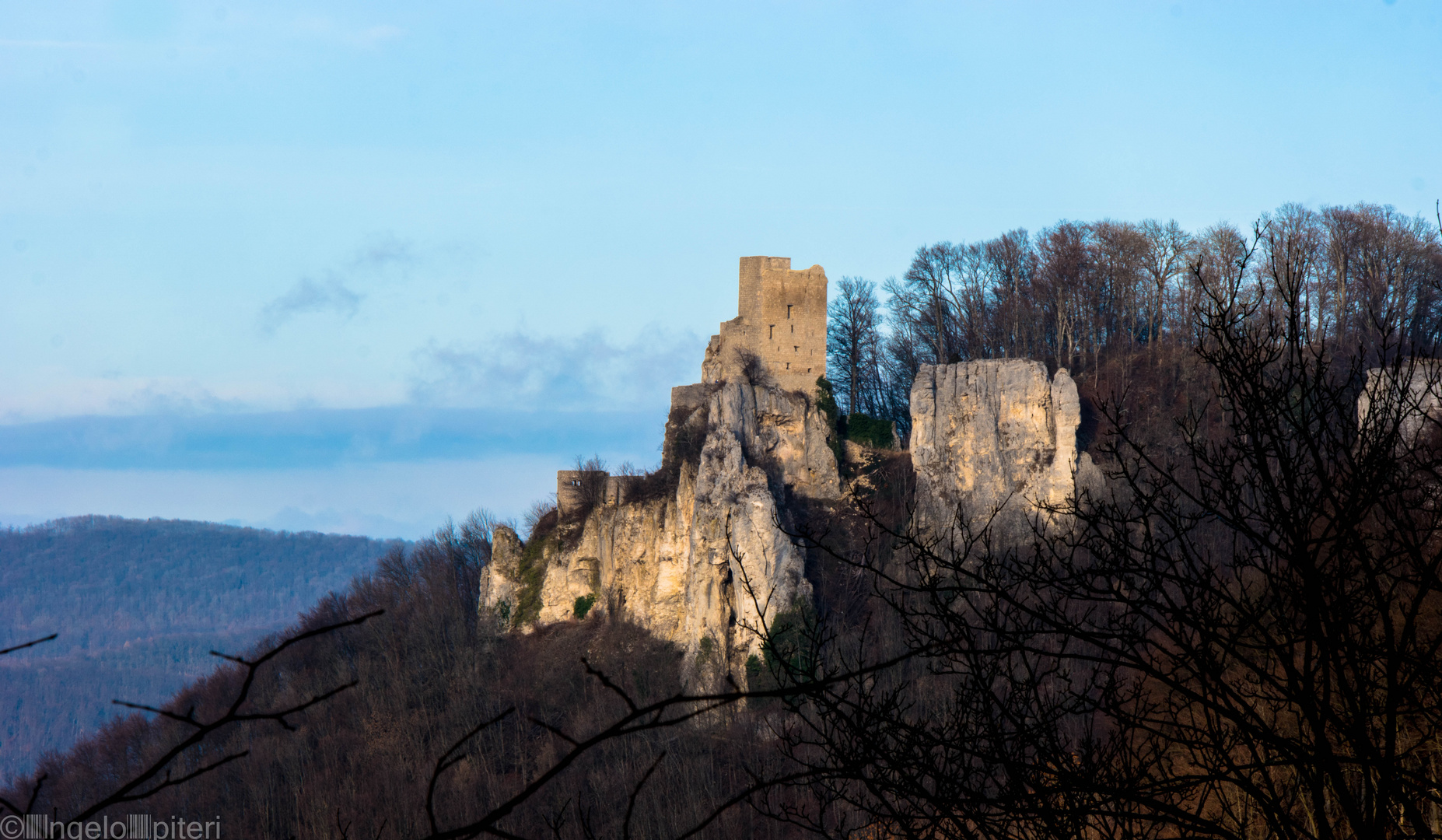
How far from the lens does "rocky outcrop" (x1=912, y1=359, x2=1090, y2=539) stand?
36.1 metres

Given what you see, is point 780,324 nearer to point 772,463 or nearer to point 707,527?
point 772,463

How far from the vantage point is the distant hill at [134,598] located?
102000 mm

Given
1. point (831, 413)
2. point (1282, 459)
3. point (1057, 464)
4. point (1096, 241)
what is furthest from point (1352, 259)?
point (1282, 459)

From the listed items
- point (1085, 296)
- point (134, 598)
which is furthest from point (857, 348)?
point (134, 598)

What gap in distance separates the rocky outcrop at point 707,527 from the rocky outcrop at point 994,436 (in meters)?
3.08

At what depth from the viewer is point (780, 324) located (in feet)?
126

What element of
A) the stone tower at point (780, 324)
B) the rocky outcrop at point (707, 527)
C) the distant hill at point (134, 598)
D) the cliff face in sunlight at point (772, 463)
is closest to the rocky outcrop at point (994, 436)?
the cliff face in sunlight at point (772, 463)

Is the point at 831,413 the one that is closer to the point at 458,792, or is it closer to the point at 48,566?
the point at 458,792

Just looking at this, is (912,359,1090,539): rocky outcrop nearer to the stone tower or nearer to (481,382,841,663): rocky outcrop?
(481,382,841,663): rocky outcrop

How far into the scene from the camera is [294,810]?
3878cm

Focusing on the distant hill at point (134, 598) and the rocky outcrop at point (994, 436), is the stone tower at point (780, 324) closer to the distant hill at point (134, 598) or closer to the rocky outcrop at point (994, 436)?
the rocky outcrop at point (994, 436)

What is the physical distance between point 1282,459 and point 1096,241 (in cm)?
4273

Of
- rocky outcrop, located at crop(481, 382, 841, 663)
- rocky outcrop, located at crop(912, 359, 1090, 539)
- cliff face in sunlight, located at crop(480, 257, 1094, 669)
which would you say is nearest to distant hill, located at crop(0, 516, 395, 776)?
rocky outcrop, located at crop(481, 382, 841, 663)

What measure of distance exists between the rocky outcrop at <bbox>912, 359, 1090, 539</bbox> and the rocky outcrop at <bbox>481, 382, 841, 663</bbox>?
3.08 meters
